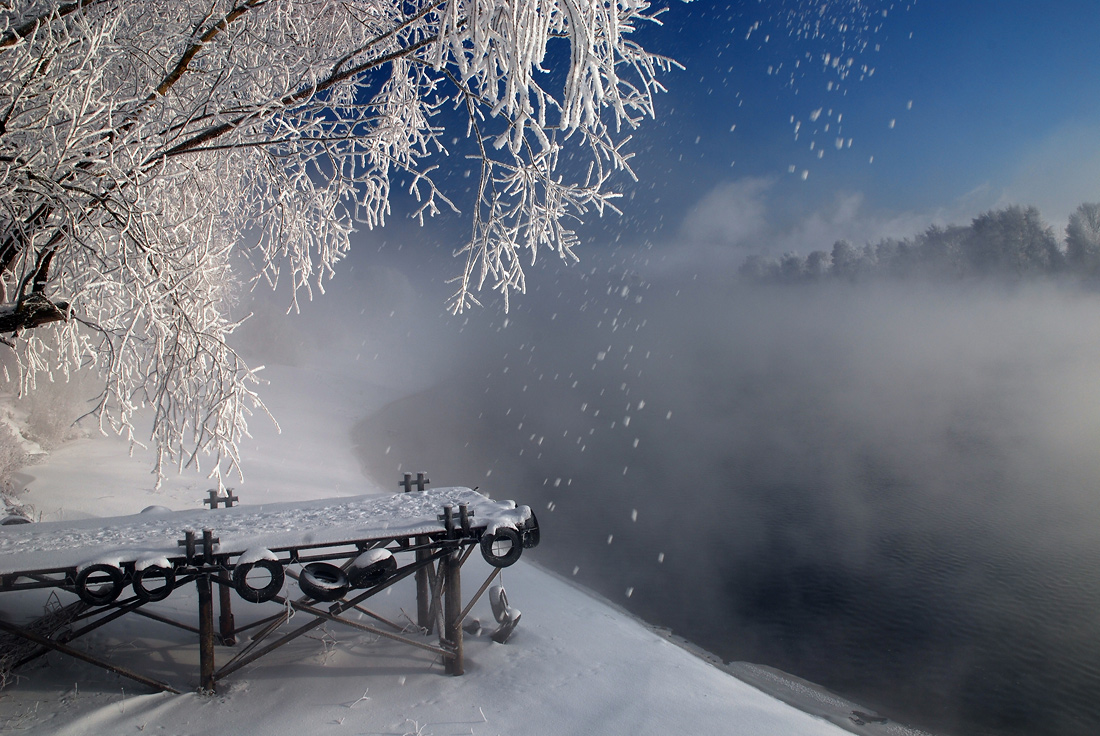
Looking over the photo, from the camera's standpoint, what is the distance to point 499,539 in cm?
447

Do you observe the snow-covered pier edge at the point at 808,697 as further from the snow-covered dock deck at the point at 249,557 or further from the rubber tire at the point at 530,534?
the snow-covered dock deck at the point at 249,557

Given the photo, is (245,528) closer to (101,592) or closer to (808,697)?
(101,592)

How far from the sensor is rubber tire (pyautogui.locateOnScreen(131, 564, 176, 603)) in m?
3.80

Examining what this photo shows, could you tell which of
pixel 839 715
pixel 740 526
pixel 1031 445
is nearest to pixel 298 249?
pixel 839 715

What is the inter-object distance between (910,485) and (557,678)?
792 inches

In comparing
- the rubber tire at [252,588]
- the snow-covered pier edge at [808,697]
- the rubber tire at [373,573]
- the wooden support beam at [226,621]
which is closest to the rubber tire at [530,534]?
the rubber tire at [373,573]

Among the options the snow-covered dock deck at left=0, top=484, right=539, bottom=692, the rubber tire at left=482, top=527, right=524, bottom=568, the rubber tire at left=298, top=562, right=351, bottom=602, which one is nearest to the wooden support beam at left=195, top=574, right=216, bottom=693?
the snow-covered dock deck at left=0, top=484, right=539, bottom=692

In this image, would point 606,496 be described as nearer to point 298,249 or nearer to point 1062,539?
point 1062,539

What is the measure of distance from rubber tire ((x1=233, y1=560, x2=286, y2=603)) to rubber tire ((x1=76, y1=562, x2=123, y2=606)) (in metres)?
0.77

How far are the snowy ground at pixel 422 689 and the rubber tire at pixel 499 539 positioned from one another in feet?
3.75

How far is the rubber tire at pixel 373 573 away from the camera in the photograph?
4.02 m

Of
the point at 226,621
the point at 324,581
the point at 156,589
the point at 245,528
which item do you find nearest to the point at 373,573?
the point at 324,581

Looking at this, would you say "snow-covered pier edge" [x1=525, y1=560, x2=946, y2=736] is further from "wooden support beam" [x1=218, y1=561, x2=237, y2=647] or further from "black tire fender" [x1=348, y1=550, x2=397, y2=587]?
"wooden support beam" [x1=218, y1=561, x2=237, y2=647]

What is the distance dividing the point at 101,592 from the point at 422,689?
262cm
